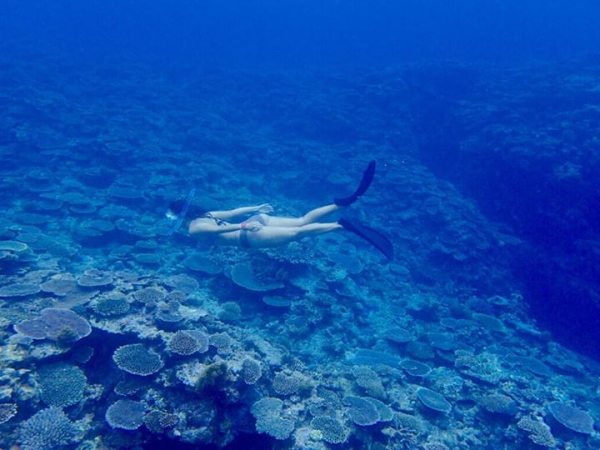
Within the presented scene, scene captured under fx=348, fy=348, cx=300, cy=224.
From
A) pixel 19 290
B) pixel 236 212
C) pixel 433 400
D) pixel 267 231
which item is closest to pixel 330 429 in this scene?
pixel 433 400

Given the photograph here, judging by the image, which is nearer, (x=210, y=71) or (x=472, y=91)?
(x=472, y=91)

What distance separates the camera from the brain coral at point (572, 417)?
676 centimetres

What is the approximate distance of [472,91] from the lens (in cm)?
2439

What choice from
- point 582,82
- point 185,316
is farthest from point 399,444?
point 582,82

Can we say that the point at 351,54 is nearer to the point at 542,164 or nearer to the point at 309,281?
the point at 542,164

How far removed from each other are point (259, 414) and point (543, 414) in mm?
5938

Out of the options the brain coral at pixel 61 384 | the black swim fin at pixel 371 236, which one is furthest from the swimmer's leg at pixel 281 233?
the brain coral at pixel 61 384

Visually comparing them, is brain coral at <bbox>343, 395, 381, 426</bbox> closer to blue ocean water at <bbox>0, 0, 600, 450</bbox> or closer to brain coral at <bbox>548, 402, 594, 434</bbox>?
blue ocean water at <bbox>0, 0, 600, 450</bbox>

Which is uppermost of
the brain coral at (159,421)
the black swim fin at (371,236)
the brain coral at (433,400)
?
the black swim fin at (371,236)

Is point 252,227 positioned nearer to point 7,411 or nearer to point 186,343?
point 186,343

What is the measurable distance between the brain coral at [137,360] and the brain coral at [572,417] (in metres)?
7.67

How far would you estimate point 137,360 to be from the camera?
198 inches

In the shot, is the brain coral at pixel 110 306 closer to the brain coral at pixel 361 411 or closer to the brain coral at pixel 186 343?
the brain coral at pixel 186 343

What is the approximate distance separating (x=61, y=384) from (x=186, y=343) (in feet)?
5.43
